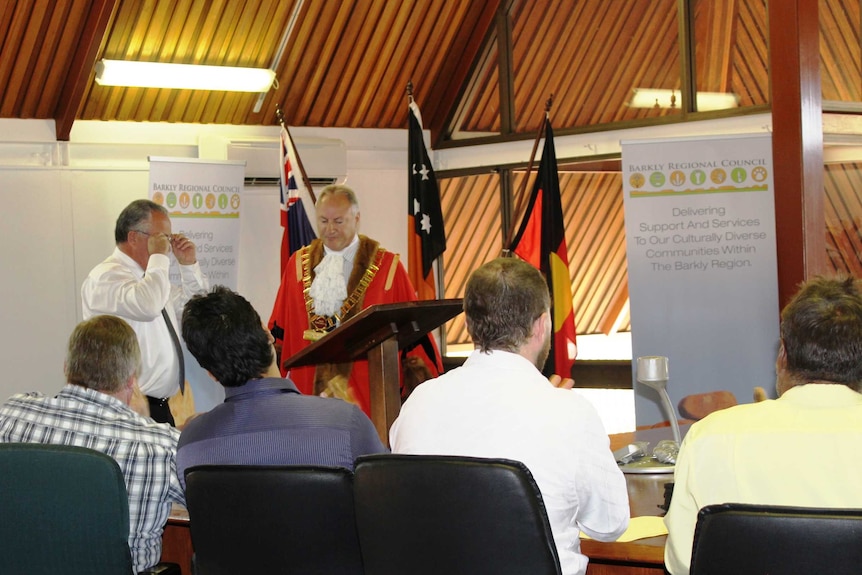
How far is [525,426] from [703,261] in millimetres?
3807

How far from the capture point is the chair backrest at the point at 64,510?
2.26m

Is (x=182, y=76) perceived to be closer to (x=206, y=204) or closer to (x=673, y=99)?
(x=206, y=204)

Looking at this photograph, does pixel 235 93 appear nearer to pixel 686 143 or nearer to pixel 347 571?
pixel 686 143

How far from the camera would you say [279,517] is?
2.09m

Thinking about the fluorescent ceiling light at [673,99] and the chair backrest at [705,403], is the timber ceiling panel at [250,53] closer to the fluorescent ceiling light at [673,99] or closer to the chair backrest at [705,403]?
the fluorescent ceiling light at [673,99]

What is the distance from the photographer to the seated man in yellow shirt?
178 centimetres

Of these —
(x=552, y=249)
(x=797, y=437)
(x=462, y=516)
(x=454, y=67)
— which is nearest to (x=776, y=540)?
(x=797, y=437)

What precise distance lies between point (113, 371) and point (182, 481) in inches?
13.9

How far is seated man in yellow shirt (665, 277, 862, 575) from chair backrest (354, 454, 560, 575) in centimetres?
29

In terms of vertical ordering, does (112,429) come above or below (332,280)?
below

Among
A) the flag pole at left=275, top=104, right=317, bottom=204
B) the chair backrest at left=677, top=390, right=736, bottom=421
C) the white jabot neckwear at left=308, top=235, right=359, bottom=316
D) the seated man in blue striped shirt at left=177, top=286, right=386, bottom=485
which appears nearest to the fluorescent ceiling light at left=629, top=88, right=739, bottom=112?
the chair backrest at left=677, top=390, right=736, bottom=421

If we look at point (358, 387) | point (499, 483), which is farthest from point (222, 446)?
point (358, 387)

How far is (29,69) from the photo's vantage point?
19.9ft

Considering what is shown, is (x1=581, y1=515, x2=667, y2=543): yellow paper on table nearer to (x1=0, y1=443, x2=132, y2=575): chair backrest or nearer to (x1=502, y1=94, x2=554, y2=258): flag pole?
(x1=0, y1=443, x2=132, y2=575): chair backrest
